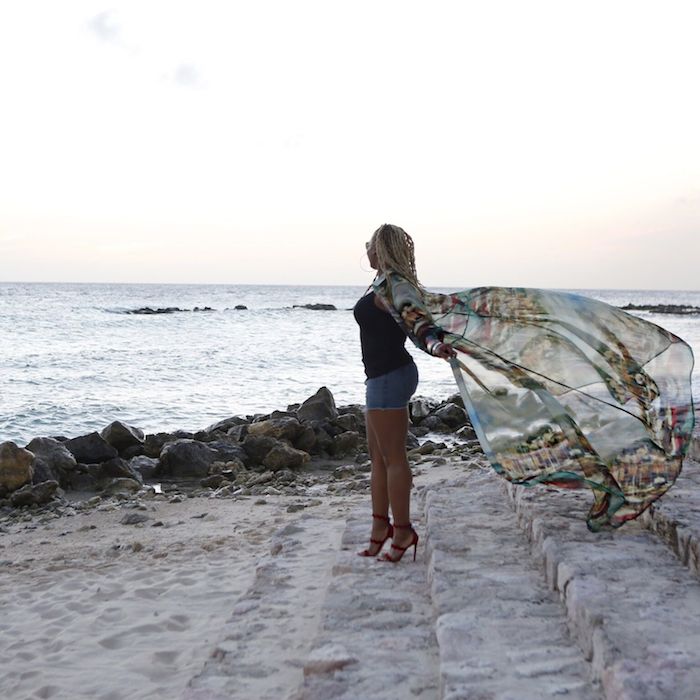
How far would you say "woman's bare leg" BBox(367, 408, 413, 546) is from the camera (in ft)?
16.2

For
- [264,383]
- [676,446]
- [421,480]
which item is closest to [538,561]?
[676,446]

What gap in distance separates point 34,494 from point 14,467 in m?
0.68

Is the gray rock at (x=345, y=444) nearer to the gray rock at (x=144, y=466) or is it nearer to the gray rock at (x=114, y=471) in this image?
the gray rock at (x=144, y=466)

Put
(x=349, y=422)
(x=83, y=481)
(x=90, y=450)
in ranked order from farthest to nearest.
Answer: (x=349, y=422)
(x=90, y=450)
(x=83, y=481)

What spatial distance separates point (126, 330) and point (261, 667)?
46.7 metres

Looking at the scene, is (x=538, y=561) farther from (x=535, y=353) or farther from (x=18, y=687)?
(x=18, y=687)

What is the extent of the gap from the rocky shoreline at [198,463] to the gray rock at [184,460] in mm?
15

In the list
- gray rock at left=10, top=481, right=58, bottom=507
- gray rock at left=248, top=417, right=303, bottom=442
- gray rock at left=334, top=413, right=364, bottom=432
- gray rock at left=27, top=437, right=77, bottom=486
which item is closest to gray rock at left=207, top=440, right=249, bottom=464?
gray rock at left=248, top=417, right=303, bottom=442

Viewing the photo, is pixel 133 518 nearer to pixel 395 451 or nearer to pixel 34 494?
pixel 34 494

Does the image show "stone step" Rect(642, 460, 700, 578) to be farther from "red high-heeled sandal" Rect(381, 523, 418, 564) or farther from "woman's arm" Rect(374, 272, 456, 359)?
"woman's arm" Rect(374, 272, 456, 359)

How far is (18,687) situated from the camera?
442cm

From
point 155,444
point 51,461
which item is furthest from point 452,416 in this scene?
point 51,461

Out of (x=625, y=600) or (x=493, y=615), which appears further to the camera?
(x=493, y=615)

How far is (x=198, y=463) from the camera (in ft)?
38.1
